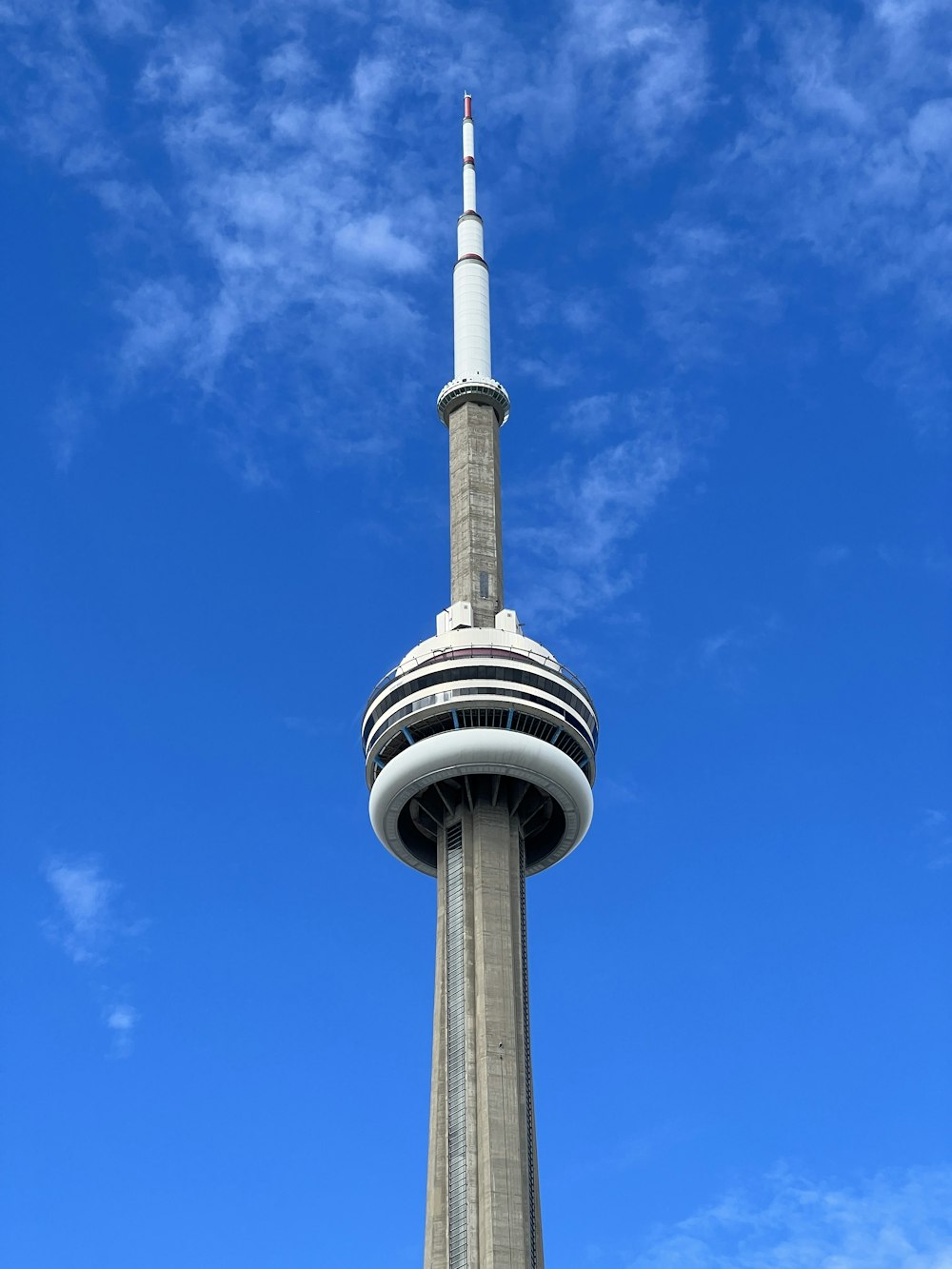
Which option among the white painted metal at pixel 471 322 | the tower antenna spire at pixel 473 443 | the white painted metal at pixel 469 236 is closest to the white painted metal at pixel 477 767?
the tower antenna spire at pixel 473 443

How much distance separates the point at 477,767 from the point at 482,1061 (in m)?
19.1

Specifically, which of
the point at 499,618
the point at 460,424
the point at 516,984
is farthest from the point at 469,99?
the point at 516,984

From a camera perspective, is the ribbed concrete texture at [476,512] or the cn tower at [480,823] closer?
the cn tower at [480,823]

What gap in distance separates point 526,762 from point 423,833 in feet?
37.1

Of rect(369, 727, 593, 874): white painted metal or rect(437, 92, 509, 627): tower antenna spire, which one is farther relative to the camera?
rect(437, 92, 509, 627): tower antenna spire

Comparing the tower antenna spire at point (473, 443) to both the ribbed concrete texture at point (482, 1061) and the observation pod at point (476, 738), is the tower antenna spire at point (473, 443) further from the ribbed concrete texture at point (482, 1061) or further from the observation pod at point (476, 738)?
the ribbed concrete texture at point (482, 1061)

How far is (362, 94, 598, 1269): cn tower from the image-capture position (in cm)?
11981

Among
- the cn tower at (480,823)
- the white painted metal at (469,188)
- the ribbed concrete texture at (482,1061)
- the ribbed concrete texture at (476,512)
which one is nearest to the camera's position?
the ribbed concrete texture at (482,1061)

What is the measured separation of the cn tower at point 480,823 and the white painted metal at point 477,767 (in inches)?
4.9

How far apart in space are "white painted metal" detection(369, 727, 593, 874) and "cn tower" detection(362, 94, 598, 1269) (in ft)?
0.41

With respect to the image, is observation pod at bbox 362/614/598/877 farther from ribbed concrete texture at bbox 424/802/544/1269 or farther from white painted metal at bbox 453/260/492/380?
white painted metal at bbox 453/260/492/380

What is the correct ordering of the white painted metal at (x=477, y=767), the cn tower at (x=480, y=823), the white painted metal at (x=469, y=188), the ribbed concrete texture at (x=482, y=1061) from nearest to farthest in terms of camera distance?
the ribbed concrete texture at (x=482, y=1061)
the cn tower at (x=480, y=823)
the white painted metal at (x=477, y=767)
the white painted metal at (x=469, y=188)

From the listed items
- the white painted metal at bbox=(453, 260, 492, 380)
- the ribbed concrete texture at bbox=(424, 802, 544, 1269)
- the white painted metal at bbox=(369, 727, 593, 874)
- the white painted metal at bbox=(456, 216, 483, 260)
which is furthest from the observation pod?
the white painted metal at bbox=(456, 216, 483, 260)

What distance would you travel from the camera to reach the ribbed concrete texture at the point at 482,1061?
118312 millimetres
